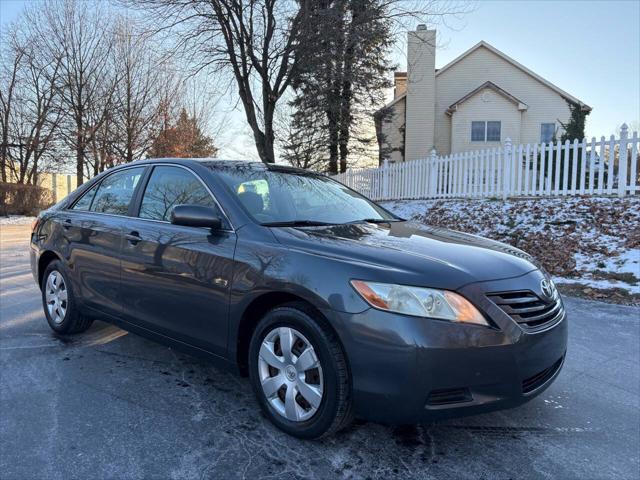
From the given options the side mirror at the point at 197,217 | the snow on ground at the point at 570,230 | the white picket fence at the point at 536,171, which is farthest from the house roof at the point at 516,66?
the side mirror at the point at 197,217

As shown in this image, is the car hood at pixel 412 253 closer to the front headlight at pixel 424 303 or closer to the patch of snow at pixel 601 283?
the front headlight at pixel 424 303

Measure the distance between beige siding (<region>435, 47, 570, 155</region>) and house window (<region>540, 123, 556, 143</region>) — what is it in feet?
0.59

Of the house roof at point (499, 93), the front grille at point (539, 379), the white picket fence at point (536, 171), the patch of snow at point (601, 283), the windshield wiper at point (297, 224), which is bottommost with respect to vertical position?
the patch of snow at point (601, 283)

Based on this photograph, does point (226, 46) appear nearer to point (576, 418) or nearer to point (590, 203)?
point (590, 203)

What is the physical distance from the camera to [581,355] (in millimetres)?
4188

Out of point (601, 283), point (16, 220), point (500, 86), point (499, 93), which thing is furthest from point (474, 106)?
point (16, 220)

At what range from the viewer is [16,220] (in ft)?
65.0

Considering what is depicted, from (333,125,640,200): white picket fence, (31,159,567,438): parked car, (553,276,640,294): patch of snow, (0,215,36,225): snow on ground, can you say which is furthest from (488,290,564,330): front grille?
(0,215,36,225): snow on ground

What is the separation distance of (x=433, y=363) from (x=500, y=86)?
25497 mm

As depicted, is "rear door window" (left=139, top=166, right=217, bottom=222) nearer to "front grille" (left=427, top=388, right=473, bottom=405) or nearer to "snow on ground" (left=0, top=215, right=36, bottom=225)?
"front grille" (left=427, top=388, right=473, bottom=405)

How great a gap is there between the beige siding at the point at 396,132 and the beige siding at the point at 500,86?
208 centimetres

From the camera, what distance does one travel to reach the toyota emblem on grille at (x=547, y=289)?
2742 millimetres

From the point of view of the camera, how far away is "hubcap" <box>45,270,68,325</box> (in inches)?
174

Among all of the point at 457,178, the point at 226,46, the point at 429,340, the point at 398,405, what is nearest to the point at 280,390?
the point at 398,405
